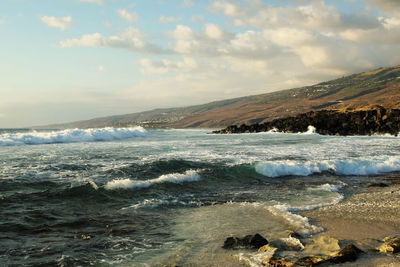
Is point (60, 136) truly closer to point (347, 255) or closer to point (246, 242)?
point (246, 242)

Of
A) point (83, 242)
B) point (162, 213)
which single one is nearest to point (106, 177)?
point (162, 213)

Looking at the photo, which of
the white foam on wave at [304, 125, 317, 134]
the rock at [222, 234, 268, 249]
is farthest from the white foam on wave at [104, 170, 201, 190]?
the white foam on wave at [304, 125, 317, 134]

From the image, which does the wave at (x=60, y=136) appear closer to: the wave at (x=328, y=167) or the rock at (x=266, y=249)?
the wave at (x=328, y=167)

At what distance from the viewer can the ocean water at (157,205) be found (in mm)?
8352

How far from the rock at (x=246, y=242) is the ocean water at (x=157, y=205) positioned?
282mm

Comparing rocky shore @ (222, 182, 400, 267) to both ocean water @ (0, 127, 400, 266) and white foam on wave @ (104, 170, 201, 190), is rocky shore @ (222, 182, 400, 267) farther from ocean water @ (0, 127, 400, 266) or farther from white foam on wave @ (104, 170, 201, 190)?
white foam on wave @ (104, 170, 201, 190)

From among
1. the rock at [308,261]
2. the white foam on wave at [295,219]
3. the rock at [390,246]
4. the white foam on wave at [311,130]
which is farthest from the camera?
the white foam on wave at [311,130]

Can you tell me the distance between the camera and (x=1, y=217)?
11117mm

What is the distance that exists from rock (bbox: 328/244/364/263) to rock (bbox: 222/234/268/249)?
1.79 meters

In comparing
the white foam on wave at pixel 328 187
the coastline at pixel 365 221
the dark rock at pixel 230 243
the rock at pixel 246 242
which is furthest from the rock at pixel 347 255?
the white foam on wave at pixel 328 187

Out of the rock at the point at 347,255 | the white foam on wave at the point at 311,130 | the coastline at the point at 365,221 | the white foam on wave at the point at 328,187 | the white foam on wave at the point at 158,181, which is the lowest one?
the white foam on wave at the point at 328,187

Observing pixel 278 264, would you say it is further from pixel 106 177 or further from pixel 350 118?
pixel 350 118

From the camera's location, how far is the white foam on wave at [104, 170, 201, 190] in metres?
15.9

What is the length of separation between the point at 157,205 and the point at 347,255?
7.72 meters
